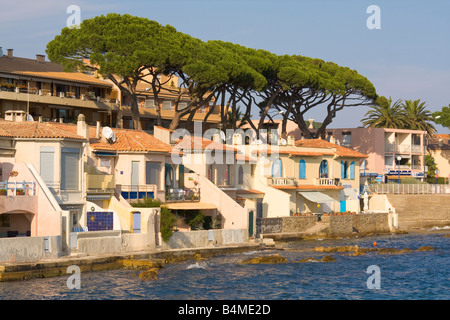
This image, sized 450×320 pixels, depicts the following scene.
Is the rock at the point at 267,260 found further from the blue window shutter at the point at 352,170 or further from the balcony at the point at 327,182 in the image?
the blue window shutter at the point at 352,170

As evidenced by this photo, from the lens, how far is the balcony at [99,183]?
43.9m

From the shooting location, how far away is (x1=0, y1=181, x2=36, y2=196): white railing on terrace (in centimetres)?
3956

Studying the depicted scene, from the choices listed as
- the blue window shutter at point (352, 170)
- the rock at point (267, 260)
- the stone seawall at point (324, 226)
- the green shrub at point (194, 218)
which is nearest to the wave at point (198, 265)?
the rock at point (267, 260)

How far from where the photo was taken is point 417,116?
103375 millimetres

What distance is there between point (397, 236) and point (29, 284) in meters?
39.2

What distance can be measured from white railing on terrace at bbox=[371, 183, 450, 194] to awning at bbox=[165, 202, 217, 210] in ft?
102

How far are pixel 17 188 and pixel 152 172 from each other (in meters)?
11.2

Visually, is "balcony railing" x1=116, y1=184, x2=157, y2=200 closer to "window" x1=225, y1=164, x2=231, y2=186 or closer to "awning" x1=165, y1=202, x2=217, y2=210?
"awning" x1=165, y1=202, x2=217, y2=210

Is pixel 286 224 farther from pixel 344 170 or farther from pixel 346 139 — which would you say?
pixel 346 139

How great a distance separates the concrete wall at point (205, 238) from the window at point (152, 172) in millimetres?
4928

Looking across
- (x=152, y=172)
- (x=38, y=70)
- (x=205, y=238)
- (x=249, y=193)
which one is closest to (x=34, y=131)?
(x=152, y=172)

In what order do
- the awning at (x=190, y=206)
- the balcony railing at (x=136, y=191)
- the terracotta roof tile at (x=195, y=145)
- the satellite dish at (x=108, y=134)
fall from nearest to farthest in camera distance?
1. the balcony railing at (x=136, y=191)
2. the awning at (x=190, y=206)
3. the satellite dish at (x=108, y=134)
4. the terracotta roof tile at (x=195, y=145)
